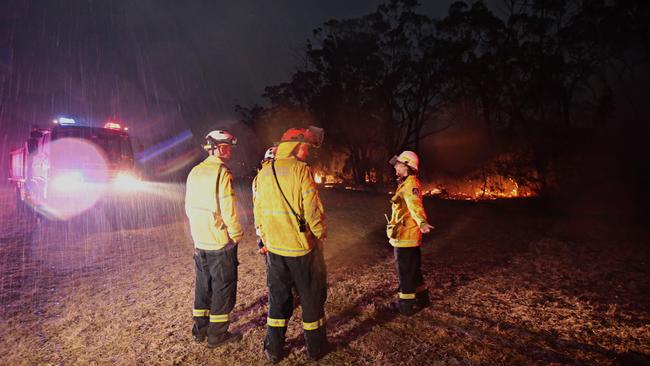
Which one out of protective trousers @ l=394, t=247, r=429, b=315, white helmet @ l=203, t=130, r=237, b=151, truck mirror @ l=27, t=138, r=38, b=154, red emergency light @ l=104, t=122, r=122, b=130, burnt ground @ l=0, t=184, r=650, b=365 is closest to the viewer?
burnt ground @ l=0, t=184, r=650, b=365

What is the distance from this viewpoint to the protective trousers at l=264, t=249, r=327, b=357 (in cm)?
349

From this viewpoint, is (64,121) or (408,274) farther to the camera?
(64,121)

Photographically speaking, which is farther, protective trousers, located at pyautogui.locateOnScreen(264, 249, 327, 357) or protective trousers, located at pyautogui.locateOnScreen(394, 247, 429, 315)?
protective trousers, located at pyautogui.locateOnScreen(394, 247, 429, 315)

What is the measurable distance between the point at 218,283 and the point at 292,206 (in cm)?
120

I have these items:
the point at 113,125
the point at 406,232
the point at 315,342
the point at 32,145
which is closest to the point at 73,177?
the point at 113,125

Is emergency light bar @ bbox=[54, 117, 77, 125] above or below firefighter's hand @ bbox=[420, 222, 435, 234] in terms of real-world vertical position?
above

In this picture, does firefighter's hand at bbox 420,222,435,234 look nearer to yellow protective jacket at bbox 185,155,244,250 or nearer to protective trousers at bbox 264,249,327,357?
protective trousers at bbox 264,249,327,357

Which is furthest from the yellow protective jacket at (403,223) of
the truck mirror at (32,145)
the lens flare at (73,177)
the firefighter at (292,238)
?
the truck mirror at (32,145)

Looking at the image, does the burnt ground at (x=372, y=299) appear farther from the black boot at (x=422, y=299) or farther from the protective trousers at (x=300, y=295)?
the protective trousers at (x=300, y=295)

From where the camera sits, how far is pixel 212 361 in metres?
3.69

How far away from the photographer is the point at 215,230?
379 centimetres

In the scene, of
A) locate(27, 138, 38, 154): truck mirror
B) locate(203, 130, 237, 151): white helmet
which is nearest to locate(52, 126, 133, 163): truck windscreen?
locate(27, 138, 38, 154): truck mirror

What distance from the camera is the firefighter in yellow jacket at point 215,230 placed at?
3.80 m

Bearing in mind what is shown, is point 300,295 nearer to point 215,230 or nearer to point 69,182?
point 215,230
